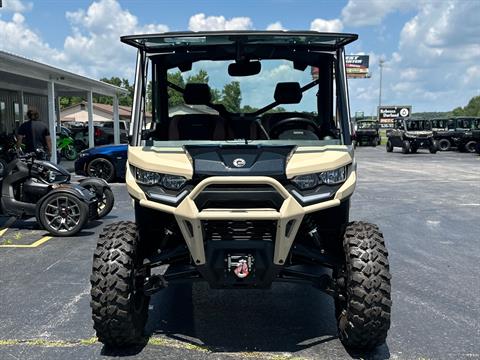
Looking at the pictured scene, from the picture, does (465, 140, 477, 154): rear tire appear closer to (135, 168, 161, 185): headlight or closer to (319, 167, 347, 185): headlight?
(319, 167, 347, 185): headlight

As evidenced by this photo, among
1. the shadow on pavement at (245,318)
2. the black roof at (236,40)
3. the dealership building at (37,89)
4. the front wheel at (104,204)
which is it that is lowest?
the shadow on pavement at (245,318)

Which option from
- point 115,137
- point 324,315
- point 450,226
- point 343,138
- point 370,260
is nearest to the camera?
point 370,260

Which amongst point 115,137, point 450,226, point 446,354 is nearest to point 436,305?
point 446,354

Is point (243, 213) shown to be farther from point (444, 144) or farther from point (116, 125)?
point (444, 144)

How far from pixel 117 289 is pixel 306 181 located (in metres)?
1.45

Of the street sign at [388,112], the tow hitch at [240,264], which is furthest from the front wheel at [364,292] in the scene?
the street sign at [388,112]

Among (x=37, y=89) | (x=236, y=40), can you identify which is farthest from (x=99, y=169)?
(x=37, y=89)

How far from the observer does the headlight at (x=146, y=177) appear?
11.5 ft

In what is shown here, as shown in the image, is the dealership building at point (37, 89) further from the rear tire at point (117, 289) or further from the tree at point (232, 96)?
the rear tire at point (117, 289)

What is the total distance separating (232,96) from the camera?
15.9 ft

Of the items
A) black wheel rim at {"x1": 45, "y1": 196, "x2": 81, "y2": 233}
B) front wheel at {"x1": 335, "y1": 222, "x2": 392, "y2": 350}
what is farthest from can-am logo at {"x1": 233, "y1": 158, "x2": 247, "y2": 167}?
black wheel rim at {"x1": 45, "y1": 196, "x2": 81, "y2": 233}

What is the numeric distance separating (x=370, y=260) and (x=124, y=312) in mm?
1684

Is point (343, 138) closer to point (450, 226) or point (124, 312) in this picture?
point (124, 312)

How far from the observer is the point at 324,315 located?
4.43m
